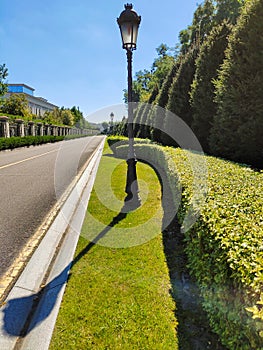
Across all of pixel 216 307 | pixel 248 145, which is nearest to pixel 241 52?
pixel 248 145

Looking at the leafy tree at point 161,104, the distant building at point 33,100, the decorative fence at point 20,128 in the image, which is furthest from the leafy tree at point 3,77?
the distant building at point 33,100

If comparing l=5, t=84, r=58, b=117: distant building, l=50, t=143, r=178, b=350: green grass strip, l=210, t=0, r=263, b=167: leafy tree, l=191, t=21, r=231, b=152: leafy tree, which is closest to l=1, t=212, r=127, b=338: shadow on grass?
l=50, t=143, r=178, b=350: green grass strip

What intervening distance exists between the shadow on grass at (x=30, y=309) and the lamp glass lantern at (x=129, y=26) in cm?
463

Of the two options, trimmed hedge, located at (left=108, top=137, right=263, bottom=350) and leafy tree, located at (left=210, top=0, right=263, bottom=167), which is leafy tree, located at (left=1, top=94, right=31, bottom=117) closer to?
leafy tree, located at (left=210, top=0, right=263, bottom=167)

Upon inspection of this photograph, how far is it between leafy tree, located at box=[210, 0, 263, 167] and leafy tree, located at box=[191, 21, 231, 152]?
6.53 feet

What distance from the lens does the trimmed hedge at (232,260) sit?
1517mm

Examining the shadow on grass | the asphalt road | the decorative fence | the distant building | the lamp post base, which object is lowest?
the shadow on grass

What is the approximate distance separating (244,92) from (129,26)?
10.2 feet

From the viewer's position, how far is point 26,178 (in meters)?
8.80

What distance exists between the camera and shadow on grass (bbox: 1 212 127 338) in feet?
7.37

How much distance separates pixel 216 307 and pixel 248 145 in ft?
16.1

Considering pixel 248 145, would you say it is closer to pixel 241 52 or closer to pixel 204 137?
pixel 241 52

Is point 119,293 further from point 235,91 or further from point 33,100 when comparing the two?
point 33,100

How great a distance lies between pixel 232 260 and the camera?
170 centimetres
